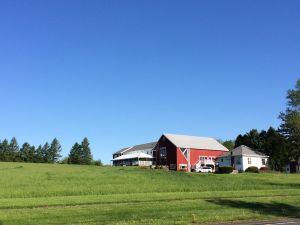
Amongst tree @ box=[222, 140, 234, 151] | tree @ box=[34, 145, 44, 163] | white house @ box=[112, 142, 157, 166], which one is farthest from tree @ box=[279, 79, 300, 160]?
tree @ box=[34, 145, 44, 163]

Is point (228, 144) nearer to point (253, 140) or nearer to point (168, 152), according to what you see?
point (253, 140)

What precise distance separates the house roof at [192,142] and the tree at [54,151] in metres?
99.7

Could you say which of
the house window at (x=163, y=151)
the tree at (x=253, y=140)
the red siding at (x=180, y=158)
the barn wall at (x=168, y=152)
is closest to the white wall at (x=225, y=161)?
the red siding at (x=180, y=158)

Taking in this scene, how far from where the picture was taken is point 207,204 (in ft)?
82.3

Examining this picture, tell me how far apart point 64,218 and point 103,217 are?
1629 mm

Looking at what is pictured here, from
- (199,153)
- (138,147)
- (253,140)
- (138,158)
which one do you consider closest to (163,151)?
(138,158)

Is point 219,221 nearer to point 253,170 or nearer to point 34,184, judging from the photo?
point 34,184

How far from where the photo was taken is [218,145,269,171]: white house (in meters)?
88.6

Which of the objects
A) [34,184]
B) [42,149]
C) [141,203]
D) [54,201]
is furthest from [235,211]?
[42,149]

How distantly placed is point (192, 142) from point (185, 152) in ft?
16.4

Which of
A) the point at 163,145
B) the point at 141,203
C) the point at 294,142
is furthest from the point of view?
the point at 294,142

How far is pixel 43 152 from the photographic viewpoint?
18712 cm

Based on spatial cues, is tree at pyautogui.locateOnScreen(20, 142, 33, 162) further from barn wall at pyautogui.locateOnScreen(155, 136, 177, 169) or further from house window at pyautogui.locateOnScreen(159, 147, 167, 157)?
house window at pyautogui.locateOnScreen(159, 147, 167, 157)

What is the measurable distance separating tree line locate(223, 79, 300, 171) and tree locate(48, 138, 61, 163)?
96.8 meters
